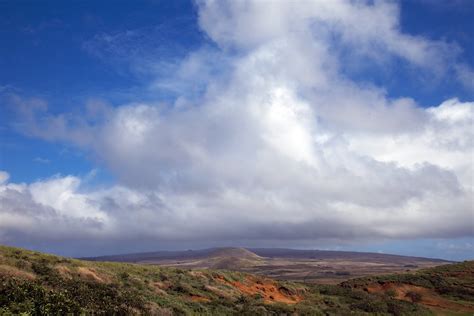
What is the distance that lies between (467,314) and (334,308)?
13667mm

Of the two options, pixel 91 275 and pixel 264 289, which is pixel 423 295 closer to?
pixel 264 289

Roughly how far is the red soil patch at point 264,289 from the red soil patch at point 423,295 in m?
15.3

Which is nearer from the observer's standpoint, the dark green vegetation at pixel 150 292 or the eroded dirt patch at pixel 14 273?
the dark green vegetation at pixel 150 292

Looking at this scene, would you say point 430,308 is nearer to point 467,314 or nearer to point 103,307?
point 467,314

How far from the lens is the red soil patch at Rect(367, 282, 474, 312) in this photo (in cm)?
4778

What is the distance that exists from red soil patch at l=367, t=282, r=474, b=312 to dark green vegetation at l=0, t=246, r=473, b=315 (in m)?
1.67

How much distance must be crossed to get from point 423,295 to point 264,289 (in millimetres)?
23020

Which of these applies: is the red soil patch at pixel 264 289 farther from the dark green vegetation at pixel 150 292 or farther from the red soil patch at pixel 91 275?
the red soil patch at pixel 91 275

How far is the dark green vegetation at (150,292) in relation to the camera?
19031mm

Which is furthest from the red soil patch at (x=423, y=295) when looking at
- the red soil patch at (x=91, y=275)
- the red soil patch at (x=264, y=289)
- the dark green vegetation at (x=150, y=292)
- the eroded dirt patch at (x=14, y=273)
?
the eroded dirt patch at (x=14, y=273)

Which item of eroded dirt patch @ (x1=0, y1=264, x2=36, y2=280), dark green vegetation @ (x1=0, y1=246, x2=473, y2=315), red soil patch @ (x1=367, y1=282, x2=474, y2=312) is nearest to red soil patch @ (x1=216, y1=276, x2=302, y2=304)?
dark green vegetation @ (x1=0, y1=246, x2=473, y2=315)

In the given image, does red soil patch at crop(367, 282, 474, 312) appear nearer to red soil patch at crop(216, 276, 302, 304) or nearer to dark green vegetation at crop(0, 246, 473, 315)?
dark green vegetation at crop(0, 246, 473, 315)

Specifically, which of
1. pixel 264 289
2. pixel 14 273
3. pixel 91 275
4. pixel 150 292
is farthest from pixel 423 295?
pixel 14 273

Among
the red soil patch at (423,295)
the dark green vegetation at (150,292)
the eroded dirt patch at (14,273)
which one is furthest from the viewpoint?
the red soil patch at (423,295)
